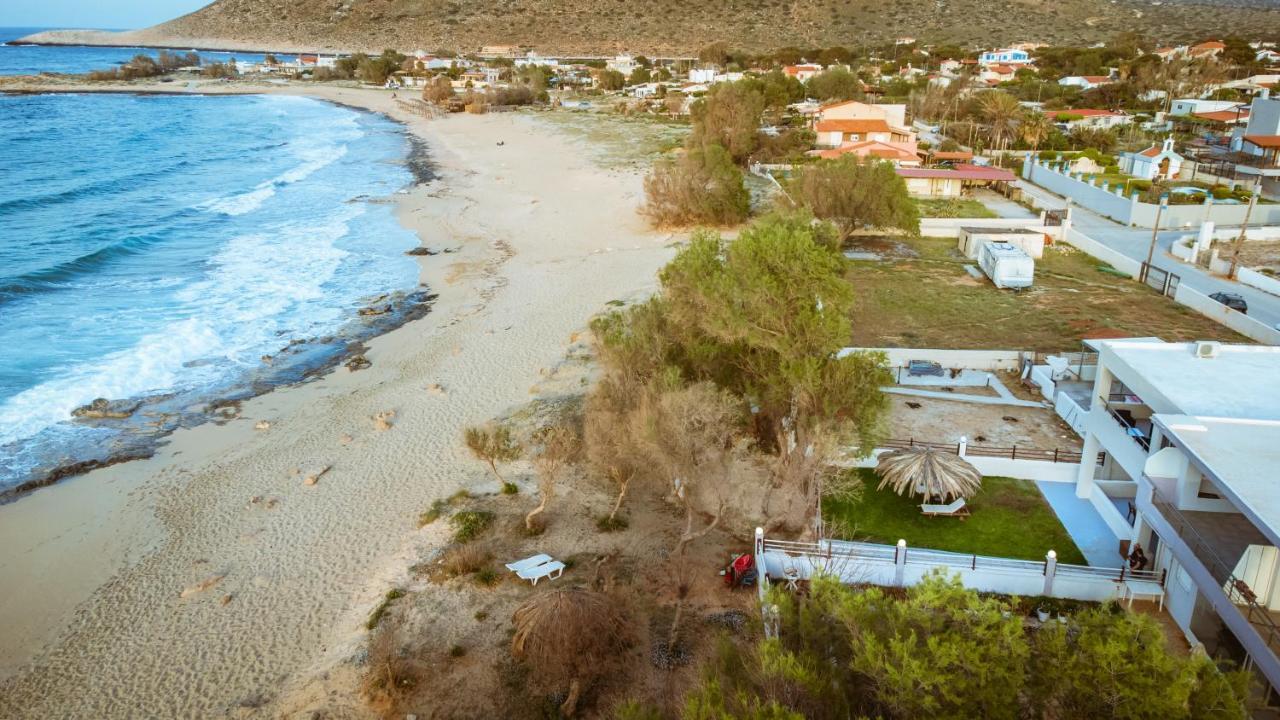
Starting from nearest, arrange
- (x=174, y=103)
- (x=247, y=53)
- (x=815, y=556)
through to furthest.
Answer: (x=815, y=556), (x=174, y=103), (x=247, y=53)

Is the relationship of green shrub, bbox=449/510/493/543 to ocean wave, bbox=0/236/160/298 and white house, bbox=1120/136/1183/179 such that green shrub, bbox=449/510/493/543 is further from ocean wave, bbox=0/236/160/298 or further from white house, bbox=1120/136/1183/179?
white house, bbox=1120/136/1183/179

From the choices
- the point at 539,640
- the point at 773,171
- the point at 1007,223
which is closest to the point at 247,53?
the point at 773,171

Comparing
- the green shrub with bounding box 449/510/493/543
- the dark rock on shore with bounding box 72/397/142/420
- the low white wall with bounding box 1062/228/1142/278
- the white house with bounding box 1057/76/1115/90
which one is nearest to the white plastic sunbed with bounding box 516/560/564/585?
→ the green shrub with bounding box 449/510/493/543

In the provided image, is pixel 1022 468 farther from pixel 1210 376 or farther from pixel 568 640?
pixel 568 640

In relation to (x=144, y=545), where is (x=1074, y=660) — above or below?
above

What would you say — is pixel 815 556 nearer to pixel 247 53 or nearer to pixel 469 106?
pixel 469 106

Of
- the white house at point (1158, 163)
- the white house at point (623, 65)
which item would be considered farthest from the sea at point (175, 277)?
the white house at point (623, 65)

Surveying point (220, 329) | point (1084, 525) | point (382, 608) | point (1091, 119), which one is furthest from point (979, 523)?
point (1091, 119)

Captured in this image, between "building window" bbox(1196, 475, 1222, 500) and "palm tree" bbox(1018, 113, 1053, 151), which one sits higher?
"palm tree" bbox(1018, 113, 1053, 151)
